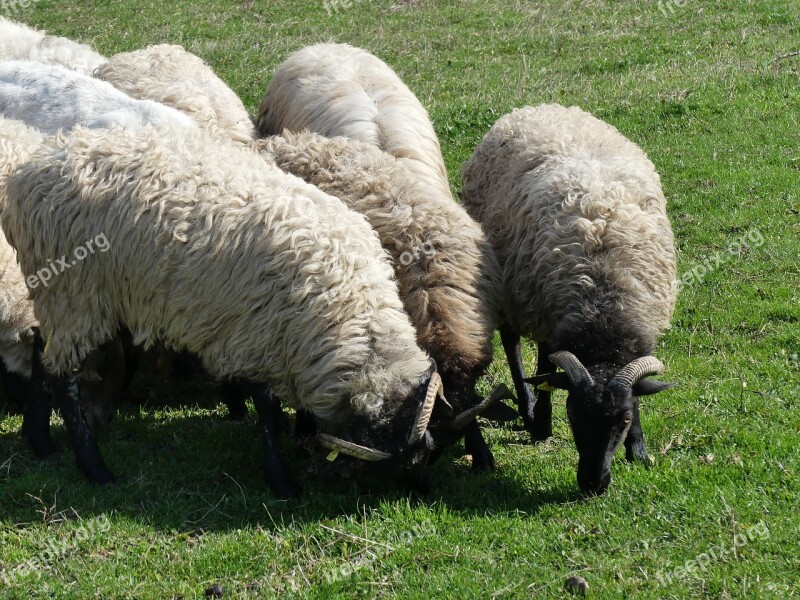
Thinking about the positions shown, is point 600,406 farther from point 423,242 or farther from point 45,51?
point 45,51

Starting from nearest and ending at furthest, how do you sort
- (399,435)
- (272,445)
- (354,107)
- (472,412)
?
(399,435), (472,412), (272,445), (354,107)

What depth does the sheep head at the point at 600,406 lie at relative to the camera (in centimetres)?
595

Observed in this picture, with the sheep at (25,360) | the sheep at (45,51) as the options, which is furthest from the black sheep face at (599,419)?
the sheep at (45,51)

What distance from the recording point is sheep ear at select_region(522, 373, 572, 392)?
6152mm

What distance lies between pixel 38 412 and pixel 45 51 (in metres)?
5.63

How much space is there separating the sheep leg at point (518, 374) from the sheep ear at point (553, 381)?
1.06 m

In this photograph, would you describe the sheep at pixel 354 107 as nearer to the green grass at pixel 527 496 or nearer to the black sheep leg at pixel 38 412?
the green grass at pixel 527 496

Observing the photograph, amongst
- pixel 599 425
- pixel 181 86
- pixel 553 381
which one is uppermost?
pixel 181 86

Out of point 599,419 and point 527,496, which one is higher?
point 599,419

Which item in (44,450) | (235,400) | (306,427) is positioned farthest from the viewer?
(235,400)

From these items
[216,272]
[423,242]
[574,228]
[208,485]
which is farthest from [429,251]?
[208,485]

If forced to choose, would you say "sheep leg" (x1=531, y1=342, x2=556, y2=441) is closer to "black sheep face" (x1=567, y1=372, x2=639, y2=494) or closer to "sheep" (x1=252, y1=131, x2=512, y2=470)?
"sheep" (x1=252, y1=131, x2=512, y2=470)

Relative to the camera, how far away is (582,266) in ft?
22.1

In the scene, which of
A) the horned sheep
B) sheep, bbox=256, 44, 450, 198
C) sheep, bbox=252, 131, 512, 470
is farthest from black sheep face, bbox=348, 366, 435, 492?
sheep, bbox=256, 44, 450, 198
